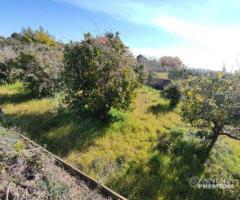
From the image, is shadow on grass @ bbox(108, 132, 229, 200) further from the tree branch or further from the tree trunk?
the tree branch

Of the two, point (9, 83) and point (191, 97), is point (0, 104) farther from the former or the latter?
point (191, 97)

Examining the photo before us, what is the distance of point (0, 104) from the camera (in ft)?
44.9

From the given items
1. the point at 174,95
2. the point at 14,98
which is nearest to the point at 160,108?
the point at 174,95

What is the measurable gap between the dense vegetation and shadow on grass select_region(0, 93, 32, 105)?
5.9 inches

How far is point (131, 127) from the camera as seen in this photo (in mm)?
10359

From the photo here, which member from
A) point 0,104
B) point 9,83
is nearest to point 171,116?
point 0,104

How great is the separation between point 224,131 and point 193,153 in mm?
1123

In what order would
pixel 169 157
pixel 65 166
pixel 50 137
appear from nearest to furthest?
pixel 65 166 < pixel 169 157 < pixel 50 137

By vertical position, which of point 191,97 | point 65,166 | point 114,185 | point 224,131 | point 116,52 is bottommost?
point 114,185

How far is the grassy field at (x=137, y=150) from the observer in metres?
7.13

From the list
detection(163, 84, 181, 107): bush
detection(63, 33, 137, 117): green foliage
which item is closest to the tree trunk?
detection(63, 33, 137, 117): green foliage

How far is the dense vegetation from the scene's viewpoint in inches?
293

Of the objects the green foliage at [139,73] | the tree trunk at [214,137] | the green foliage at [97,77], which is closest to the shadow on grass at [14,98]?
the green foliage at [97,77]

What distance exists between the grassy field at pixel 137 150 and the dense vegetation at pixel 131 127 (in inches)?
1.0
